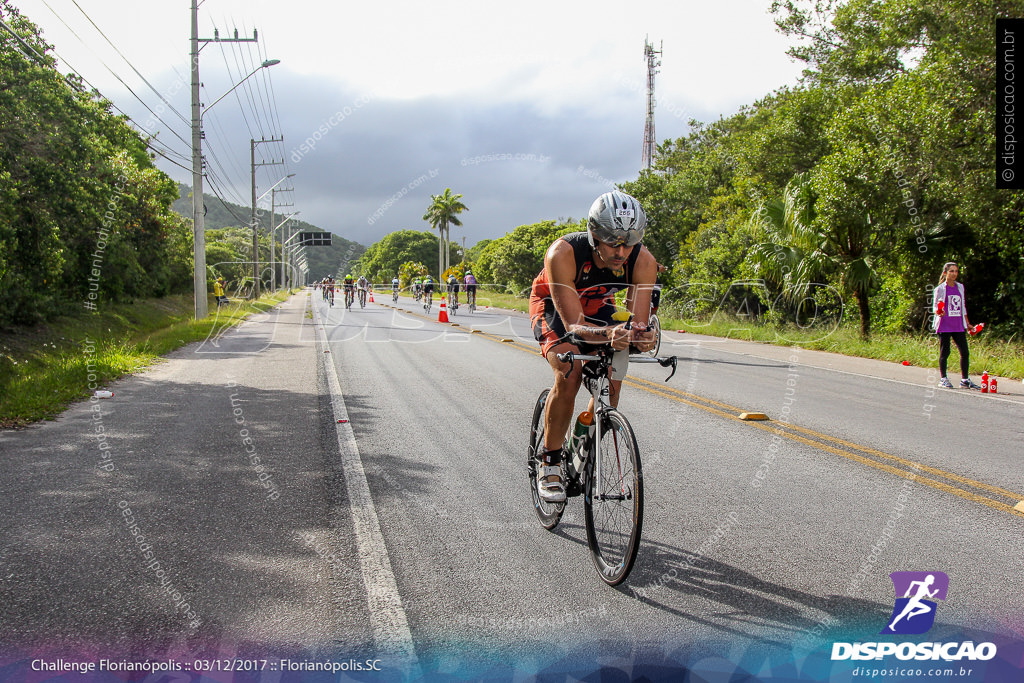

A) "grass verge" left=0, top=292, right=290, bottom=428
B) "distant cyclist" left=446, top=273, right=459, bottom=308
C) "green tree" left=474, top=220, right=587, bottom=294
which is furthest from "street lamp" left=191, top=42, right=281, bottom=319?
"green tree" left=474, top=220, right=587, bottom=294

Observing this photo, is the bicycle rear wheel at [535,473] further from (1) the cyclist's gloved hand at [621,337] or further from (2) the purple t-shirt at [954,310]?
(2) the purple t-shirt at [954,310]

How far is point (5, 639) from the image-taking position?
2996 mm

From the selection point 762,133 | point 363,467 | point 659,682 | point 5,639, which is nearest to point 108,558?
point 5,639

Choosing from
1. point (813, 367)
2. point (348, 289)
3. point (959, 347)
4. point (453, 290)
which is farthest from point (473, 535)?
point (348, 289)

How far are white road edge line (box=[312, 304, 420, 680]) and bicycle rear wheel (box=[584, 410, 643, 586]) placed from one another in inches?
42.9

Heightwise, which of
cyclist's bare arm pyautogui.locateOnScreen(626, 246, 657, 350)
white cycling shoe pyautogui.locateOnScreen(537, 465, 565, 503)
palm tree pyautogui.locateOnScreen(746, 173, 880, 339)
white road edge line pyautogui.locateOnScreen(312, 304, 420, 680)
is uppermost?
palm tree pyautogui.locateOnScreen(746, 173, 880, 339)

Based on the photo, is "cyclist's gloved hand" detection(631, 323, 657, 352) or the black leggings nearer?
"cyclist's gloved hand" detection(631, 323, 657, 352)

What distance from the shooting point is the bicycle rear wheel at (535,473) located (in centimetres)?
→ 441

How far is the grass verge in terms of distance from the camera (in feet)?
27.7

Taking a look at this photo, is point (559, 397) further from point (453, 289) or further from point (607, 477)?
point (453, 289)

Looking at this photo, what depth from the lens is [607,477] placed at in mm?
3855

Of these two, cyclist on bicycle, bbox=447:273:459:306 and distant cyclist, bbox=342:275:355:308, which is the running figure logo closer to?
cyclist on bicycle, bbox=447:273:459:306

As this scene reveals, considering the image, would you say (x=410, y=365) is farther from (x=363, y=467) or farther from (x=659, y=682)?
(x=659, y=682)

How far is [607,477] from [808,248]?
1745 cm
